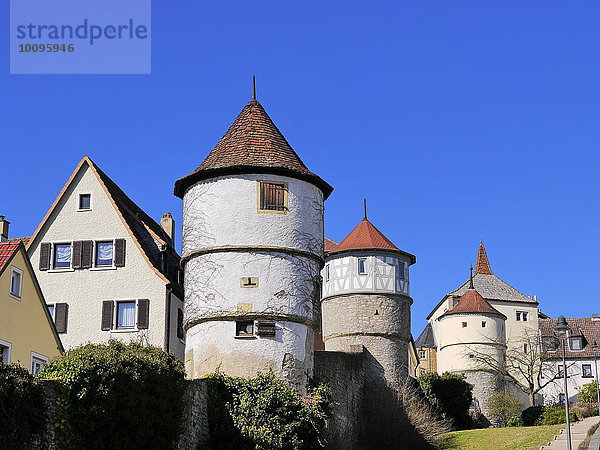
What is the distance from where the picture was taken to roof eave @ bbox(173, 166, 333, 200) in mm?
31594

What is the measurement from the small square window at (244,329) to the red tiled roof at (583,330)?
172ft

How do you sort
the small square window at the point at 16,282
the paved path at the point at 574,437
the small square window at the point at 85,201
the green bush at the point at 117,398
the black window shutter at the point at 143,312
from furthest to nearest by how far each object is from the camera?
1. the small square window at the point at 85,201
2. the black window shutter at the point at 143,312
3. the paved path at the point at 574,437
4. the small square window at the point at 16,282
5. the green bush at the point at 117,398

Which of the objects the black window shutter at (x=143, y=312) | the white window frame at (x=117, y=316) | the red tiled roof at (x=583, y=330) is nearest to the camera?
the black window shutter at (x=143, y=312)

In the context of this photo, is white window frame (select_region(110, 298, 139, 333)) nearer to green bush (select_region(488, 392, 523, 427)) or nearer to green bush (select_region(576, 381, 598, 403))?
green bush (select_region(488, 392, 523, 427))

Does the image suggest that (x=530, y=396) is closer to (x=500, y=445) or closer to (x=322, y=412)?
(x=500, y=445)

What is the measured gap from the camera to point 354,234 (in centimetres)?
5131

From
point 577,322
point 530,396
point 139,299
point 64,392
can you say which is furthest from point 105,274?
point 577,322

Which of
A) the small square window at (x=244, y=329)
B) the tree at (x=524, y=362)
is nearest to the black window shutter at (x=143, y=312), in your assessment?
the small square window at (x=244, y=329)

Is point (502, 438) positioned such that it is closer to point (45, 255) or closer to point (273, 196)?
point (273, 196)

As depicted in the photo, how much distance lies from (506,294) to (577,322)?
824 centimetres

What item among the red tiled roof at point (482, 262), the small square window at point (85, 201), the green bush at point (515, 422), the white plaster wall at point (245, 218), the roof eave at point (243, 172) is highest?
the red tiled roof at point (482, 262)

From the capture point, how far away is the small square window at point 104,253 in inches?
1532

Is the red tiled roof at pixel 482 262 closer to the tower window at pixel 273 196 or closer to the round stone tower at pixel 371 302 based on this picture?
the round stone tower at pixel 371 302

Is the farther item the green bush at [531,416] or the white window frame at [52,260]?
the green bush at [531,416]
